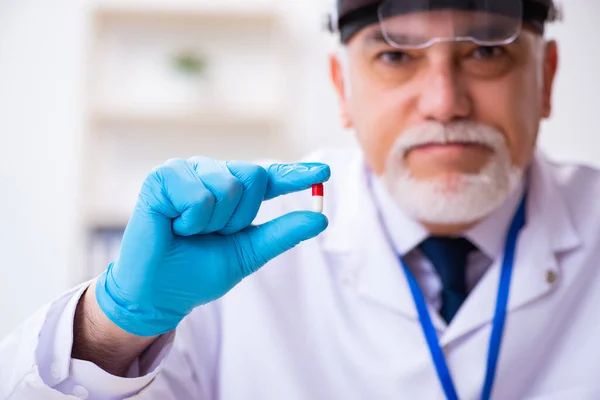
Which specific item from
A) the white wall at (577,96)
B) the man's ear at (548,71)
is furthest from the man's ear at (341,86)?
the white wall at (577,96)

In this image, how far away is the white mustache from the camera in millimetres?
1089

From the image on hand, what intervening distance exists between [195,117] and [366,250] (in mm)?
1491

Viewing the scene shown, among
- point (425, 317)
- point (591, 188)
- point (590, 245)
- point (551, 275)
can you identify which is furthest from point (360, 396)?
point (591, 188)

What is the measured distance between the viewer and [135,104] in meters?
2.58

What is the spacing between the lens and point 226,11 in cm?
256

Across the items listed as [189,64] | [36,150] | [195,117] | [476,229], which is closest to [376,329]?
[476,229]

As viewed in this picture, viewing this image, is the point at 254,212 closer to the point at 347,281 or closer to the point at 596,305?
the point at 347,281

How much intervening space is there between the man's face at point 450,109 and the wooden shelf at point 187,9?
148 centimetres

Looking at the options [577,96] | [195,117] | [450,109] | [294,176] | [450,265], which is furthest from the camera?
[577,96]

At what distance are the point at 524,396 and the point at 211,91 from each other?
1.97 m

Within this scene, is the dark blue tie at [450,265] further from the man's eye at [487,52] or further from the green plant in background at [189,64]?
the green plant in background at [189,64]

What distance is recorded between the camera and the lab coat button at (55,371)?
33.4 inches

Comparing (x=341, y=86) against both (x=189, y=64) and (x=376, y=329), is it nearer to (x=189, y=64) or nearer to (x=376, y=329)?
(x=376, y=329)

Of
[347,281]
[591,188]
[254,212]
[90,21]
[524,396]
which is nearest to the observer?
[254,212]
